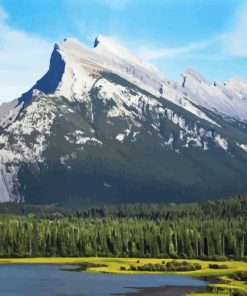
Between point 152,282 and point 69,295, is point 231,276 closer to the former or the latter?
point 152,282

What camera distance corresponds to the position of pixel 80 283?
177 meters

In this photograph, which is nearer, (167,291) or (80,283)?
(167,291)

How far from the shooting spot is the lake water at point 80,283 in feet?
519

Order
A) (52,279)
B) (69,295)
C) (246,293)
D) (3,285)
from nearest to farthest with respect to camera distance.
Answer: (246,293) → (69,295) → (3,285) → (52,279)

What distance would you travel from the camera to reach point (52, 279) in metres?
190

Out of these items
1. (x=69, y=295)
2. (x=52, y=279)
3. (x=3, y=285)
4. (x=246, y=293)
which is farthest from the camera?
(x=52, y=279)

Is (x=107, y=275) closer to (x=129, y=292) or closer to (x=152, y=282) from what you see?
(x=152, y=282)

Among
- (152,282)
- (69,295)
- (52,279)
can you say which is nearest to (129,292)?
(69,295)

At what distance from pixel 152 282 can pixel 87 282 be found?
16860mm

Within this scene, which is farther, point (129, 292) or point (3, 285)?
point (3, 285)

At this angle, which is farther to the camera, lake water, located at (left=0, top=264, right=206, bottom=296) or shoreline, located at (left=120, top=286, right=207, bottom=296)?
lake water, located at (left=0, top=264, right=206, bottom=296)

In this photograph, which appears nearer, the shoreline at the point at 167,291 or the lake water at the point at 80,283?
the shoreline at the point at 167,291

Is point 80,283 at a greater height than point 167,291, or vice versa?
point 80,283

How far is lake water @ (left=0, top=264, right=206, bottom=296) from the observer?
158 m
